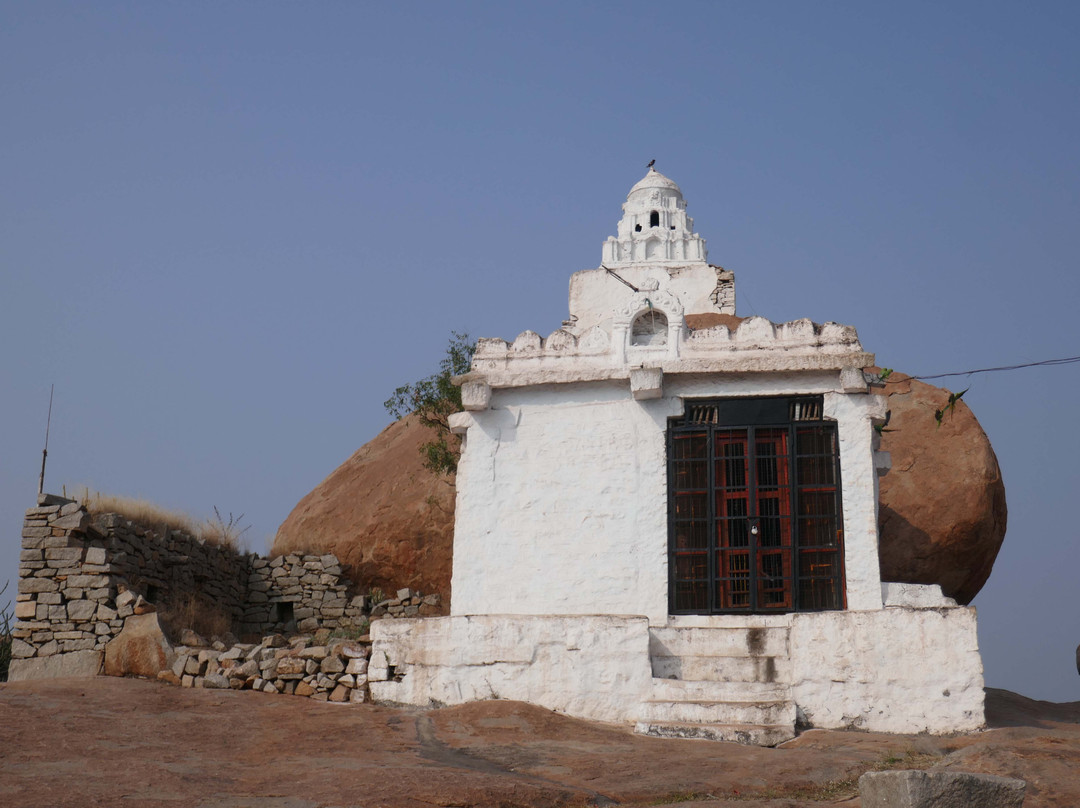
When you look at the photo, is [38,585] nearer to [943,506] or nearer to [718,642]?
[718,642]

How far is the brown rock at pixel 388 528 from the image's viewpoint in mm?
17812

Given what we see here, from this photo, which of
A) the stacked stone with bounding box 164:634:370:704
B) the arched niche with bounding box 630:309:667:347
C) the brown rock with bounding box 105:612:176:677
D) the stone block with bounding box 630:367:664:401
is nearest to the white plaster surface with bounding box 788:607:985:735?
the stone block with bounding box 630:367:664:401

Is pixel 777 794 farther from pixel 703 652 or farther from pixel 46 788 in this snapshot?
pixel 46 788

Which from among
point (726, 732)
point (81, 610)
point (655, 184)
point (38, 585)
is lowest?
point (726, 732)

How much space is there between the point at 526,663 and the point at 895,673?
365 cm

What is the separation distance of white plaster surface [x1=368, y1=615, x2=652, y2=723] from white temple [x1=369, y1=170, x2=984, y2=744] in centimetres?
2

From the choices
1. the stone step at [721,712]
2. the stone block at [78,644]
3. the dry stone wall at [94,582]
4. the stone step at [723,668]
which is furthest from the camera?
the dry stone wall at [94,582]

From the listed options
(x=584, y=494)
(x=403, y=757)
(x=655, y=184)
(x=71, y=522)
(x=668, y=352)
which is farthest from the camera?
(x=655, y=184)

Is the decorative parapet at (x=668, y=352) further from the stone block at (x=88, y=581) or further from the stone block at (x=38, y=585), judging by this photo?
the stone block at (x=38, y=585)

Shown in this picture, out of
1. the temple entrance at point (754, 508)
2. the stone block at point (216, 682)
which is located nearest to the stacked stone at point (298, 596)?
the stone block at point (216, 682)

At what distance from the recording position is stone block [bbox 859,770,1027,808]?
5902 mm

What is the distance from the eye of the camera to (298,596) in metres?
17.3

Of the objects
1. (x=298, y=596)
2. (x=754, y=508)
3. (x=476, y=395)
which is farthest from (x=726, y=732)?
(x=298, y=596)

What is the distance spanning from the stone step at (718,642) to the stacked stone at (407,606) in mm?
6503
